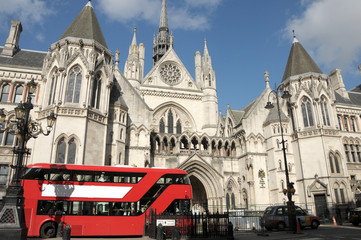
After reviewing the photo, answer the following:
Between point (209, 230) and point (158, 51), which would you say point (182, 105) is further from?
point (209, 230)

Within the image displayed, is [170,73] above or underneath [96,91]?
above

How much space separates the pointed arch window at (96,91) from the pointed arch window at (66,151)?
3916mm

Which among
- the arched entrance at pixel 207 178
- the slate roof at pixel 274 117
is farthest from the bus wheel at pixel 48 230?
the slate roof at pixel 274 117

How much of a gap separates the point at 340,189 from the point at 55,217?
2514 cm

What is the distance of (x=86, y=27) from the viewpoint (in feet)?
81.6

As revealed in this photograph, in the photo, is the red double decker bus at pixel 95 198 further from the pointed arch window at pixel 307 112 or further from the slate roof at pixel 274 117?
the pointed arch window at pixel 307 112

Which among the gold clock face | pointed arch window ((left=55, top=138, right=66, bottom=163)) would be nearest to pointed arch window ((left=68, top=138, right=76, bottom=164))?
pointed arch window ((left=55, top=138, right=66, bottom=163))

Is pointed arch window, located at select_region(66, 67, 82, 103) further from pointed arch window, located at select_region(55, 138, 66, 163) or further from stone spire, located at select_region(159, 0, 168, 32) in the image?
stone spire, located at select_region(159, 0, 168, 32)

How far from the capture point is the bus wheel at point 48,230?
12734 mm

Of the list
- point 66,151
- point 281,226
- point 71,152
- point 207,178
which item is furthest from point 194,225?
point 207,178

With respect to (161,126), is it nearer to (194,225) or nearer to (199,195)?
(199,195)

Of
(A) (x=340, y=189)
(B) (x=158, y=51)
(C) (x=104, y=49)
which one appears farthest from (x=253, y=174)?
(B) (x=158, y=51)

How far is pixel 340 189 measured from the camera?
26.0 meters

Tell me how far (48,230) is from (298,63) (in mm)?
29306
